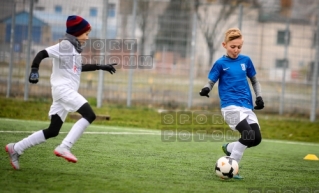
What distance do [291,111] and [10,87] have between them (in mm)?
8445

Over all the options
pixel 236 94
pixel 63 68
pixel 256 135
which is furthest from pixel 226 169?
pixel 63 68

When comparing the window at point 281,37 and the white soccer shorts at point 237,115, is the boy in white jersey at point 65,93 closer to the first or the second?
the white soccer shorts at point 237,115

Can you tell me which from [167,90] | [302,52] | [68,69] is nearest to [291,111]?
[302,52]

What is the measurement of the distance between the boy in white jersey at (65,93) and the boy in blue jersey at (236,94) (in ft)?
5.21

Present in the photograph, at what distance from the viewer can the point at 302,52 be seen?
58.9 ft

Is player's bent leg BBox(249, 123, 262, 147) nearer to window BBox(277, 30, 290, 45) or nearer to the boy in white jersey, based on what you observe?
the boy in white jersey

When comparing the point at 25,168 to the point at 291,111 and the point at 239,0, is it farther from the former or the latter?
the point at 239,0

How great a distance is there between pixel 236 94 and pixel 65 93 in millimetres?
2234

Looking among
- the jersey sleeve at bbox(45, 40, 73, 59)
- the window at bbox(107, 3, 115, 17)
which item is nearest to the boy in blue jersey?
the jersey sleeve at bbox(45, 40, 73, 59)

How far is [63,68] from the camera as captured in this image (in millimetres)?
7133

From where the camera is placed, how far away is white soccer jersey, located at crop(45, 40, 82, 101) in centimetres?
709

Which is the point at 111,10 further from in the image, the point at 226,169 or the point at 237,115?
the point at 226,169

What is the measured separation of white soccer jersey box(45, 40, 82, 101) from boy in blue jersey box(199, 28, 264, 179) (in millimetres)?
1637

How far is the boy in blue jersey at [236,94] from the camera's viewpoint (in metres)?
7.60
